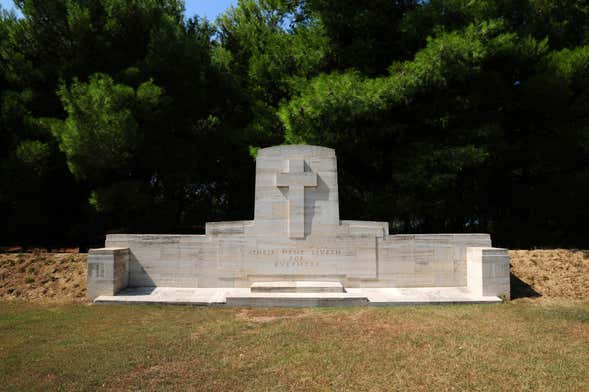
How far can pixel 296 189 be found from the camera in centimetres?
1009

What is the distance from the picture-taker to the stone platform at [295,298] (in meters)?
8.58

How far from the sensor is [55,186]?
15109 millimetres

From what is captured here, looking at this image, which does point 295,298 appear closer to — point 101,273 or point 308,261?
point 308,261

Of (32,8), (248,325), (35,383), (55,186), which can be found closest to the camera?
(35,383)

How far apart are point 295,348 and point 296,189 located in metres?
4.90

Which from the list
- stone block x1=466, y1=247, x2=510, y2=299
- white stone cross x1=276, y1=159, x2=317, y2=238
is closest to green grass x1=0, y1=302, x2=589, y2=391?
stone block x1=466, y1=247, x2=510, y2=299

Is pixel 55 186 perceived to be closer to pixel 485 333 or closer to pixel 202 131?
pixel 202 131

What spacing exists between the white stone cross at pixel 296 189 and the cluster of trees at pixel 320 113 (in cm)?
314

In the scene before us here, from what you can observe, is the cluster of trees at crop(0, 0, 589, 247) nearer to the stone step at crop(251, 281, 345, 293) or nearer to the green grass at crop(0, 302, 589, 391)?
the stone step at crop(251, 281, 345, 293)

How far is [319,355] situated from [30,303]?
7038mm

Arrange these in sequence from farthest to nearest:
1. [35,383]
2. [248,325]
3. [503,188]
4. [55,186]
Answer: [503,188] < [55,186] < [248,325] < [35,383]

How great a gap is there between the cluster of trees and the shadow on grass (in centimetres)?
387

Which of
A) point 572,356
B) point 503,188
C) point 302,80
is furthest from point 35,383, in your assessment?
point 503,188

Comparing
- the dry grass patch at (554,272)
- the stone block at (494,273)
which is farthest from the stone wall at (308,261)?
the dry grass patch at (554,272)
